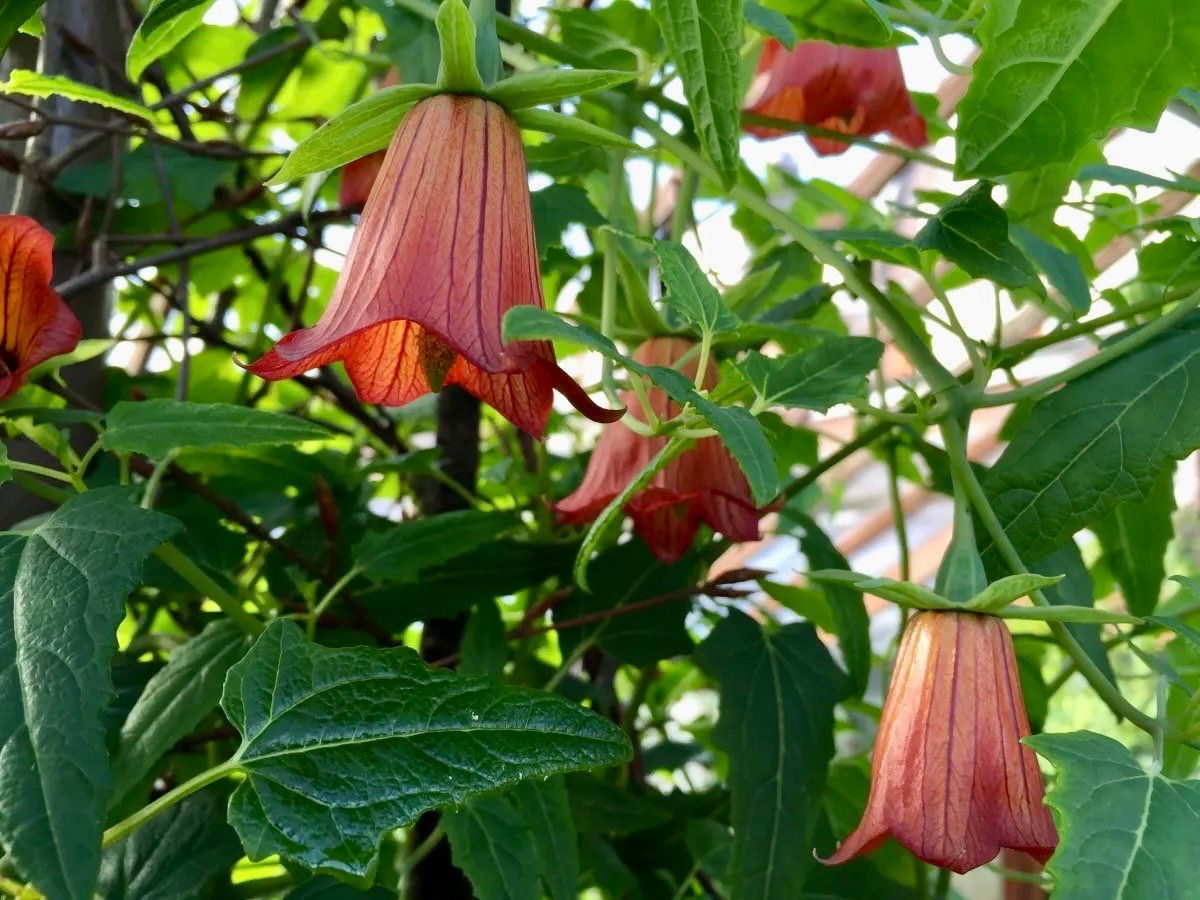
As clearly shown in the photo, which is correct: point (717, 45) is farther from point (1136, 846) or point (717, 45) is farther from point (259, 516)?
point (259, 516)

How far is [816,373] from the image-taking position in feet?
1.27

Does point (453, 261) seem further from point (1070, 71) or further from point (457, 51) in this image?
point (1070, 71)

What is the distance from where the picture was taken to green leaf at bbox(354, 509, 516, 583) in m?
0.48

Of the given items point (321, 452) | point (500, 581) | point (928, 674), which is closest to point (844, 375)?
point (928, 674)

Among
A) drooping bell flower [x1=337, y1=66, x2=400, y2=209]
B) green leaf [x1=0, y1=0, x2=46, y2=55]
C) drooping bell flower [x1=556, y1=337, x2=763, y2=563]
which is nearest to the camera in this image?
green leaf [x1=0, y1=0, x2=46, y2=55]

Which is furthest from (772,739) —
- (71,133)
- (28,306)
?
(71,133)

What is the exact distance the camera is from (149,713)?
42cm

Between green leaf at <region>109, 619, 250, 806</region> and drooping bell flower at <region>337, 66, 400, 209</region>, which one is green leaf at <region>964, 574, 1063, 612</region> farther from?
drooping bell flower at <region>337, 66, 400, 209</region>

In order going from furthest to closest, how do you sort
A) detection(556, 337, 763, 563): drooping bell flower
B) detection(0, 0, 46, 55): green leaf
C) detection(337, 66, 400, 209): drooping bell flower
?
1. detection(337, 66, 400, 209): drooping bell flower
2. detection(556, 337, 763, 563): drooping bell flower
3. detection(0, 0, 46, 55): green leaf

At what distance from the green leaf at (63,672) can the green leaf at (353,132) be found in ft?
0.36

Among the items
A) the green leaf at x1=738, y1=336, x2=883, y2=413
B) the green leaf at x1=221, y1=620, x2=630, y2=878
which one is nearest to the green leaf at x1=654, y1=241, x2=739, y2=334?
the green leaf at x1=738, y1=336, x2=883, y2=413

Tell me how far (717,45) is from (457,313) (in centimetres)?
11

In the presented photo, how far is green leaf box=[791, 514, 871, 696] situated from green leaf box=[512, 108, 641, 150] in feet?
0.88

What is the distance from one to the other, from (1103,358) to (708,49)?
0.58 feet
